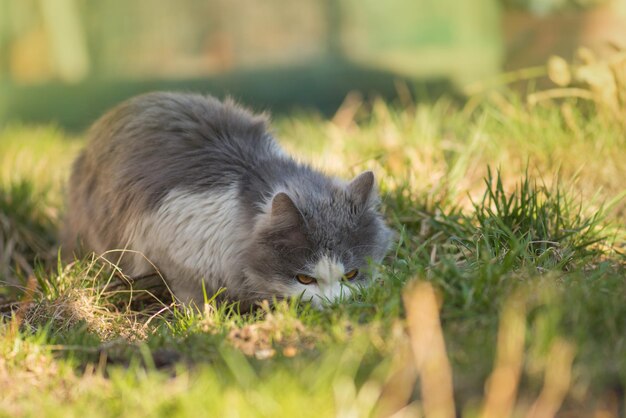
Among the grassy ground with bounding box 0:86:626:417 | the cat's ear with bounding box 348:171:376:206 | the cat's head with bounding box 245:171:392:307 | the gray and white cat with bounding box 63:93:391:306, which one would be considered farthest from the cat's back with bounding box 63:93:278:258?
the cat's ear with bounding box 348:171:376:206

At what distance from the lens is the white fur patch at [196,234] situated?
3754mm

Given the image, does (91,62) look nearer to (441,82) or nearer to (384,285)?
(441,82)

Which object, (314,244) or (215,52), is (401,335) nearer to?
(314,244)

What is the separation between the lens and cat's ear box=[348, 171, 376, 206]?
3693 mm

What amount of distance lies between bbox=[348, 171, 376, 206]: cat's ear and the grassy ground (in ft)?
1.30

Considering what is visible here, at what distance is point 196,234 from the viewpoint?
380 centimetres

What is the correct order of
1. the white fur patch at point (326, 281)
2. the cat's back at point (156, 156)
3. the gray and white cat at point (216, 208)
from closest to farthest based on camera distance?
the white fur patch at point (326, 281)
the gray and white cat at point (216, 208)
the cat's back at point (156, 156)

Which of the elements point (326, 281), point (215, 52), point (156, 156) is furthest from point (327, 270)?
point (215, 52)

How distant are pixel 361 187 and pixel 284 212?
0.41m

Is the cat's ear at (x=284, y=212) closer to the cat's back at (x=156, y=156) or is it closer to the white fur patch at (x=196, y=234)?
the white fur patch at (x=196, y=234)

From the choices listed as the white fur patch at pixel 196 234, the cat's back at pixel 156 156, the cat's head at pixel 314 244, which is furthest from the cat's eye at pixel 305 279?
the cat's back at pixel 156 156

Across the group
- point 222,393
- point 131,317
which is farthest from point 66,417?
point 131,317

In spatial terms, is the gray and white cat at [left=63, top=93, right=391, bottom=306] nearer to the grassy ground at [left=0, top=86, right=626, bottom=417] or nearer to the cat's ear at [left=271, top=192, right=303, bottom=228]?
the cat's ear at [left=271, top=192, right=303, bottom=228]

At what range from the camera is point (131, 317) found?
12.9 ft
